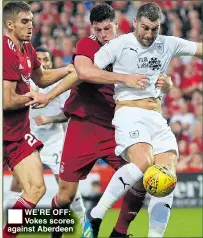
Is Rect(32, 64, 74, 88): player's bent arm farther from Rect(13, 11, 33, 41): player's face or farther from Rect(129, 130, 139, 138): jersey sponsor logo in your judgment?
Rect(129, 130, 139, 138): jersey sponsor logo

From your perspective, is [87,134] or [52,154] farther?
[52,154]

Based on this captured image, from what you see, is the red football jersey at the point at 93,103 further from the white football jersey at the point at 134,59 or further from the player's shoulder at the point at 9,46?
the player's shoulder at the point at 9,46

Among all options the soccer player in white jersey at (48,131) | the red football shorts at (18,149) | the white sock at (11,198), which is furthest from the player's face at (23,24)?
the white sock at (11,198)

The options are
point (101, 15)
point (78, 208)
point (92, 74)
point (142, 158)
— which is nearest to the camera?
point (142, 158)

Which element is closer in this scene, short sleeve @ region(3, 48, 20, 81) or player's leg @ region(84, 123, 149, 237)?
player's leg @ region(84, 123, 149, 237)

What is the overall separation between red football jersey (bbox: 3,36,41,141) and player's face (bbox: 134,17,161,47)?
3.92ft

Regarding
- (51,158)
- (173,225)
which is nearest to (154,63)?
(51,158)

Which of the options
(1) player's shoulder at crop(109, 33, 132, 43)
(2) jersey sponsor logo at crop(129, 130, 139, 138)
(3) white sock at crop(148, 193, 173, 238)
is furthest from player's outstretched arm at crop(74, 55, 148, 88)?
(3) white sock at crop(148, 193, 173, 238)

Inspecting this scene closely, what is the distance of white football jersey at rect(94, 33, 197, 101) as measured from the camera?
7172 mm

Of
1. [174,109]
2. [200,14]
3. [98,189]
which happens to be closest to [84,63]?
[98,189]

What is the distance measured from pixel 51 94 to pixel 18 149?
0.63 metres

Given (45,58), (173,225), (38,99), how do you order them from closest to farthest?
(38,99) < (45,58) < (173,225)

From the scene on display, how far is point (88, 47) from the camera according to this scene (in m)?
7.58

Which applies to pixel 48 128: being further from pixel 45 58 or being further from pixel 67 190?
pixel 67 190
